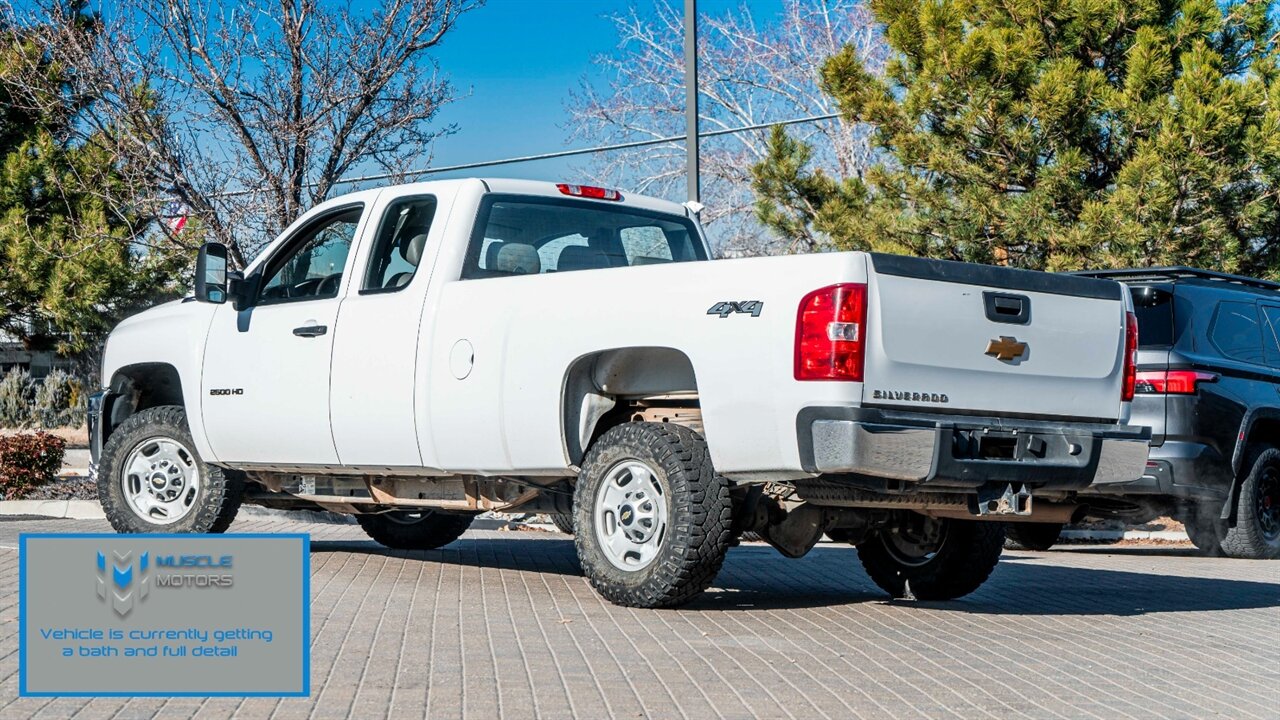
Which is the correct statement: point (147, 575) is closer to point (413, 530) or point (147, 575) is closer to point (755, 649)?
point (755, 649)

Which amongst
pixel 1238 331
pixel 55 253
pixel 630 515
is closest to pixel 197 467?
pixel 630 515

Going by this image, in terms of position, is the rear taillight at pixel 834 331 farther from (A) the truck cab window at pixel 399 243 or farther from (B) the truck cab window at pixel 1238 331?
(B) the truck cab window at pixel 1238 331

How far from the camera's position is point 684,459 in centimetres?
751

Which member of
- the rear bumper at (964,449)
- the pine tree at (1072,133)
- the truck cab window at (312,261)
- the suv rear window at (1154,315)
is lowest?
the rear bumper at (964,449)

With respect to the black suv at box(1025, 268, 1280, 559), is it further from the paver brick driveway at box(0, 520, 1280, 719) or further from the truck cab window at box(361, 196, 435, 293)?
the truck cab window at box(361, 196, 435, 293)

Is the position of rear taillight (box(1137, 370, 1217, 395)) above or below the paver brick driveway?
above

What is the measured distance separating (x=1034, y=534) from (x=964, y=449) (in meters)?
5.34

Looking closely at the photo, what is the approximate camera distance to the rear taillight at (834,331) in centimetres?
691

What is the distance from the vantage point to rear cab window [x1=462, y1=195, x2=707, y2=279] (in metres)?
8.91

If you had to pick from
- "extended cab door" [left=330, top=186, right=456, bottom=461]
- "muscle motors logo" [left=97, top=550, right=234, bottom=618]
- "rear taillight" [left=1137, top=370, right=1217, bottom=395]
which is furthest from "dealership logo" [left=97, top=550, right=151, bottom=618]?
"rear taillight" [left=1137, top=370, right=1217, bottom=395]

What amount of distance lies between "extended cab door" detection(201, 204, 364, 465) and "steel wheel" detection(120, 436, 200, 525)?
0.58 meters

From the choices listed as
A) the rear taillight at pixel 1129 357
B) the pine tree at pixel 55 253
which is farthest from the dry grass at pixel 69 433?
the rear taillight at pixel 1129 357

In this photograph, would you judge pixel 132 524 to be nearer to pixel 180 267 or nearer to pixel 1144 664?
pixel 1144 664

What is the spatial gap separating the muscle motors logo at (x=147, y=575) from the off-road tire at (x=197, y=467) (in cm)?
506
